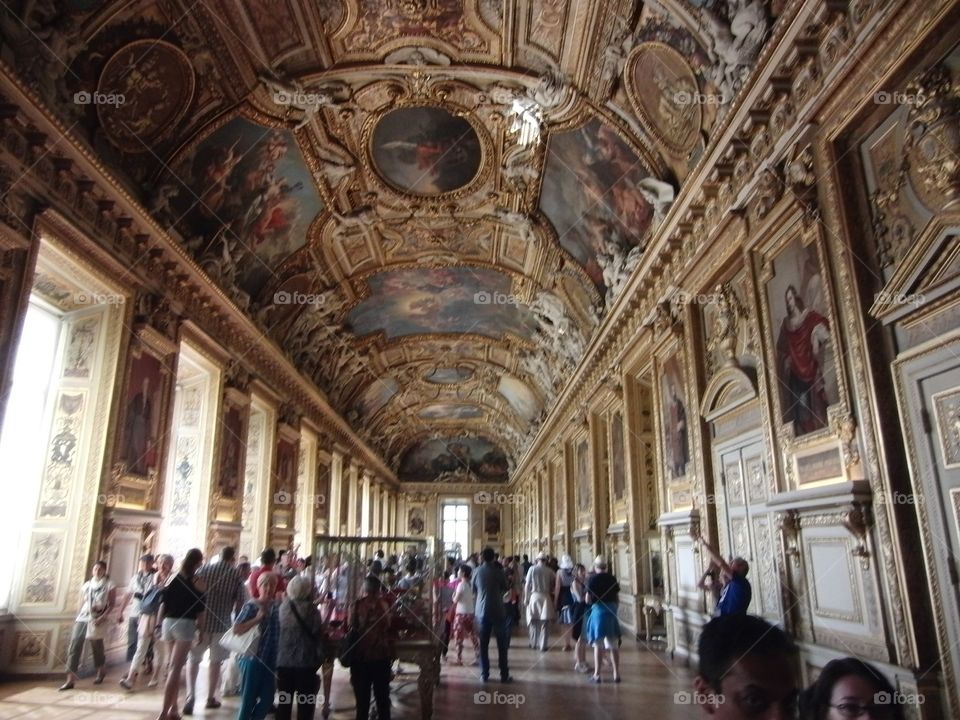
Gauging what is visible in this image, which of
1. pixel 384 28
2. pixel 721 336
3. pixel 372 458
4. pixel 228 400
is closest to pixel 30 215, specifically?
pixel 384 28

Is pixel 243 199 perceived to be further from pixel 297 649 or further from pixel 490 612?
pixel 297 649

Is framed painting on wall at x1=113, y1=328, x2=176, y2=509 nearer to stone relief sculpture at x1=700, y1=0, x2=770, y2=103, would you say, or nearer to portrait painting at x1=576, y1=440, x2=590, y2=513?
stone relief sculpture at x1=700, y1=0, x2=770, y2=103

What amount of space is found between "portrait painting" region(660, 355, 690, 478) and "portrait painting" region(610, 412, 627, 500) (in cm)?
292

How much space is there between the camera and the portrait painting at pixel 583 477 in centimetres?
1930

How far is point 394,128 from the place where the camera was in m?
13.4

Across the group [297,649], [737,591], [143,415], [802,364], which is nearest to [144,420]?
[143,415]

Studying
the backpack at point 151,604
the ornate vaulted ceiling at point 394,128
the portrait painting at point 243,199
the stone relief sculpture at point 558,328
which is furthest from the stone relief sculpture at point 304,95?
the stone relief sculpture at point 558,328

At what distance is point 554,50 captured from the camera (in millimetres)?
10930

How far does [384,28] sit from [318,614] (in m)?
8.88

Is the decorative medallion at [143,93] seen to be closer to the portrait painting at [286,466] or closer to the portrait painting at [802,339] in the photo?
the portrait painting at [802,339]

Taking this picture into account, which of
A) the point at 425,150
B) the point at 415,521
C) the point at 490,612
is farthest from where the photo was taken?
the point at 415,521

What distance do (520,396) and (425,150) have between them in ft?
59.8

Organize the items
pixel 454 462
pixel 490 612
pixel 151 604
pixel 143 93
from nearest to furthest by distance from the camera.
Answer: pixel 151 604, pixel 490 612, pixel 143 93, pixel 454 462

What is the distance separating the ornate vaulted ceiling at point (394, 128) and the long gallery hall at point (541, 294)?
65 millimetres
